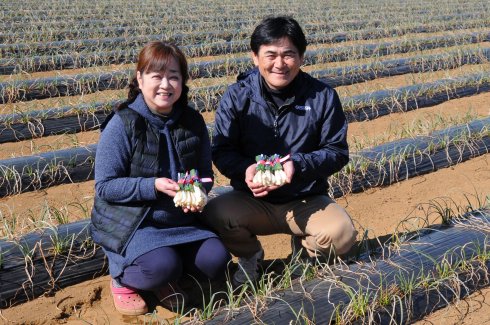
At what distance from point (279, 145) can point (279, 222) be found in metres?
0.38

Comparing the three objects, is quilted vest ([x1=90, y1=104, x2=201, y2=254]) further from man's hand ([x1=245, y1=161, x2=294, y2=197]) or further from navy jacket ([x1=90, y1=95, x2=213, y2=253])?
man's hand ([x1=245, y1=161, x2=294, y2=197])

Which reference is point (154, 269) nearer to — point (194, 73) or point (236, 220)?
point (236, 220)

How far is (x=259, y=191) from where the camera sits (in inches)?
118

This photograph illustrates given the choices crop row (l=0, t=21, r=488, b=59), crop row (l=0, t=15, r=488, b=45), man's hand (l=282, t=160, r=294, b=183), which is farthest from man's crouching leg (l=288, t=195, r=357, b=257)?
crop row (l=0, t=15, r=488, b=45)

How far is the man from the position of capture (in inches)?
120

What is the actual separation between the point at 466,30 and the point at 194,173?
1077cm

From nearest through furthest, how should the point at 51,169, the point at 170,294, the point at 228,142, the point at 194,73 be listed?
the point at 170,294, the point at 228,142, the point at 51,169, the point at 194,73

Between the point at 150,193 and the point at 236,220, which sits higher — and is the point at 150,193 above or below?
above

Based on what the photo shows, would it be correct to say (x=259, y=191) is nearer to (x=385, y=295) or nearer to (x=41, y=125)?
(x=385, y=295)

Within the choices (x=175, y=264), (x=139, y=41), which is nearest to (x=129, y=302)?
(x=175, y=264)

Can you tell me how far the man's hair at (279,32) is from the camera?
9.89ft

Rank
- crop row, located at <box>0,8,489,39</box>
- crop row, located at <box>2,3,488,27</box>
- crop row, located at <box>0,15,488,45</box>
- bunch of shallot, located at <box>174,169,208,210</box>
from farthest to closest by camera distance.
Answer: crop row, located at <box>2,3,488,27</box> → crop row, located at <box>0,8,489,39</box> → crop row, located at <box>0,15,488,45</box> → bunch of shallot, located at <box>174,169,208,210</box>

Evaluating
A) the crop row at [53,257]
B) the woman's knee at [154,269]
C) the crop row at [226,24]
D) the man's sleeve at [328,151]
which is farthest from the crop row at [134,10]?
the woman's knee at [154,269]

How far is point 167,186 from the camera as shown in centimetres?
274
